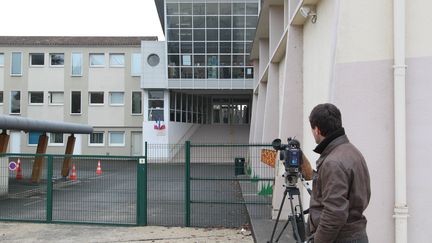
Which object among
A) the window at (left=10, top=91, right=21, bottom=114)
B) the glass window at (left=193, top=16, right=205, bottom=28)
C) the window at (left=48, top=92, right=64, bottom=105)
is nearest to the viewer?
the glass window at (left=193, top=16, right=205, bottom=28)

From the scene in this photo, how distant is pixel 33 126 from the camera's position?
16.8 meters

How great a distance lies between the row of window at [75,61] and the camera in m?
40.0

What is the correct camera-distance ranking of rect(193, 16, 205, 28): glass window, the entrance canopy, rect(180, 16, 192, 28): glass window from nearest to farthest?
1. the entrance canopy
2. rect(180, 16, 192, 28): glass window
3. rect(193, 16, 205, 28): glass window

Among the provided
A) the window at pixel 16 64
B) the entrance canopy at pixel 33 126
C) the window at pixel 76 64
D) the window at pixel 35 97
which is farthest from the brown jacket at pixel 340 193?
the window at pixel 16 64

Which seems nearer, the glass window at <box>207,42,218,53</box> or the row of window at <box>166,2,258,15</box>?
the row of window at <box>166,2,258,15</box>

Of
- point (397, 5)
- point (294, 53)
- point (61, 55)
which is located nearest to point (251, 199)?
point (294, 53)

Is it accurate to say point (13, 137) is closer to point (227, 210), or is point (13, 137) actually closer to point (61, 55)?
point (61, 55)

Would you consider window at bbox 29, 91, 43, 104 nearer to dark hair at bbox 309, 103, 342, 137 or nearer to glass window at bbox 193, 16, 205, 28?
glass window at bbox 193, 16, 205, 28

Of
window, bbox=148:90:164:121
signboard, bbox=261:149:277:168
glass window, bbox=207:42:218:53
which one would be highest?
glass window, bbox=207:42:218:53

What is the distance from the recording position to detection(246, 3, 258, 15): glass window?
36.3m

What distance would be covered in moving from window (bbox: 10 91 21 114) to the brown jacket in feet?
137

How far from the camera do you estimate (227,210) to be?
1083 cm

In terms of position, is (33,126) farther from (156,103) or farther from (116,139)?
(116,139)

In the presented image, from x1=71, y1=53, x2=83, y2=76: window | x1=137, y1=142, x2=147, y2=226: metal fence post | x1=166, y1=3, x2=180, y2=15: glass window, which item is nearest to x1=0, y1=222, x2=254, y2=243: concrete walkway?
x1=137, y1=142, x2=147, y2=226: metal fence post
